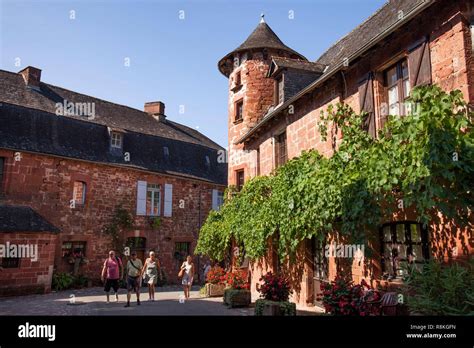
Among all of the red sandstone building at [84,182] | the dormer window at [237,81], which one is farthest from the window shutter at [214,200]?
the dormer window at [237,81]

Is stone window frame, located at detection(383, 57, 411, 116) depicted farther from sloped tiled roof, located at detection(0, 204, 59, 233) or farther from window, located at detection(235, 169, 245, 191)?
sloped tiled roof, located at detection(0, 204, 59, 233)

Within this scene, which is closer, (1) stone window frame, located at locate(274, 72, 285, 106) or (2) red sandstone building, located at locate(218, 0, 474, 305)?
(2) red sandstone building, located at locate(218, 0, 474, 305)

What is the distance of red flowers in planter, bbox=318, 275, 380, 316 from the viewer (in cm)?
602

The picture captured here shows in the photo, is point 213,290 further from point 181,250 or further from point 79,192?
point 79,192

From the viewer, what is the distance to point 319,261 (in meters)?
9.43

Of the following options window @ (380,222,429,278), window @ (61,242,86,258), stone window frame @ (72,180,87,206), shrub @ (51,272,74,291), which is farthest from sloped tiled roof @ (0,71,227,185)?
window @ (380,222,429,278)

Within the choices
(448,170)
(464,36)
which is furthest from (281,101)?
(448,170)

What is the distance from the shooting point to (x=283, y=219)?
8984mm

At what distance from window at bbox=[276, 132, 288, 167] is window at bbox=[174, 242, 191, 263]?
33.2 ft

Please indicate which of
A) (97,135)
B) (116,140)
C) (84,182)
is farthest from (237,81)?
(84,182)

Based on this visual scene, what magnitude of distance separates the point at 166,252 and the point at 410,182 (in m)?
15.8

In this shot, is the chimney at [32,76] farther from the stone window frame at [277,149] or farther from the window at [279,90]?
the stone window frame at [277,149]

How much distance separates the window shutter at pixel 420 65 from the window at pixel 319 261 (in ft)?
14.0

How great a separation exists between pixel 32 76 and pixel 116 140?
5132 mm
